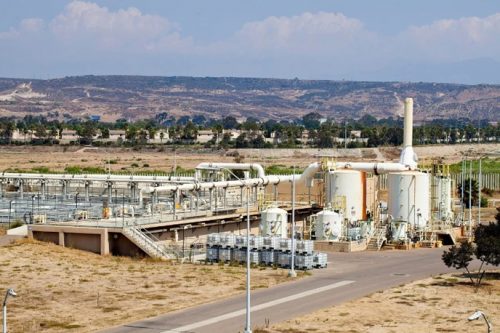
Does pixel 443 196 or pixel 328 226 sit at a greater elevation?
pixel 443 196

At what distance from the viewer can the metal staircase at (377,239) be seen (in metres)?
67.1

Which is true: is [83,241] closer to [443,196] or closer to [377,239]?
[377,239]

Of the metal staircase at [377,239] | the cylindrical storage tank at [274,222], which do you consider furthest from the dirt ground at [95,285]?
the metal staircase at [377,239]

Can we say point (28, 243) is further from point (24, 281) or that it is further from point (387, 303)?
point (387, 303)

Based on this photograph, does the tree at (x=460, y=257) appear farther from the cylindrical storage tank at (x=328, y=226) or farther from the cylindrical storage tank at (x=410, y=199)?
the cylindrical storage tank at (x=410, y=199)

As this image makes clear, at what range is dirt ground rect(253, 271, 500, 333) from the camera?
135 ft

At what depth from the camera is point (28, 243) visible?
6072 cm

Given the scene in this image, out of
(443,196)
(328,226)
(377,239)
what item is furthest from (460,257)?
(443,196)

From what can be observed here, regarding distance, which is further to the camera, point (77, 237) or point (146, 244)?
point (77, 237)

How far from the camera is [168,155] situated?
181 m

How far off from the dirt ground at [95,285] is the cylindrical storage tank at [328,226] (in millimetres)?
11316

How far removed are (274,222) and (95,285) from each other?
782 inches

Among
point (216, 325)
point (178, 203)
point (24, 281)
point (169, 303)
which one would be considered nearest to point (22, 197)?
point (178, 203)

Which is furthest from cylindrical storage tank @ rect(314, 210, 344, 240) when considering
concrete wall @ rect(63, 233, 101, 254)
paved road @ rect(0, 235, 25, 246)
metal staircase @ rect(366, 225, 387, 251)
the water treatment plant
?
paved road @ rect(0, 235, 25, 246)
